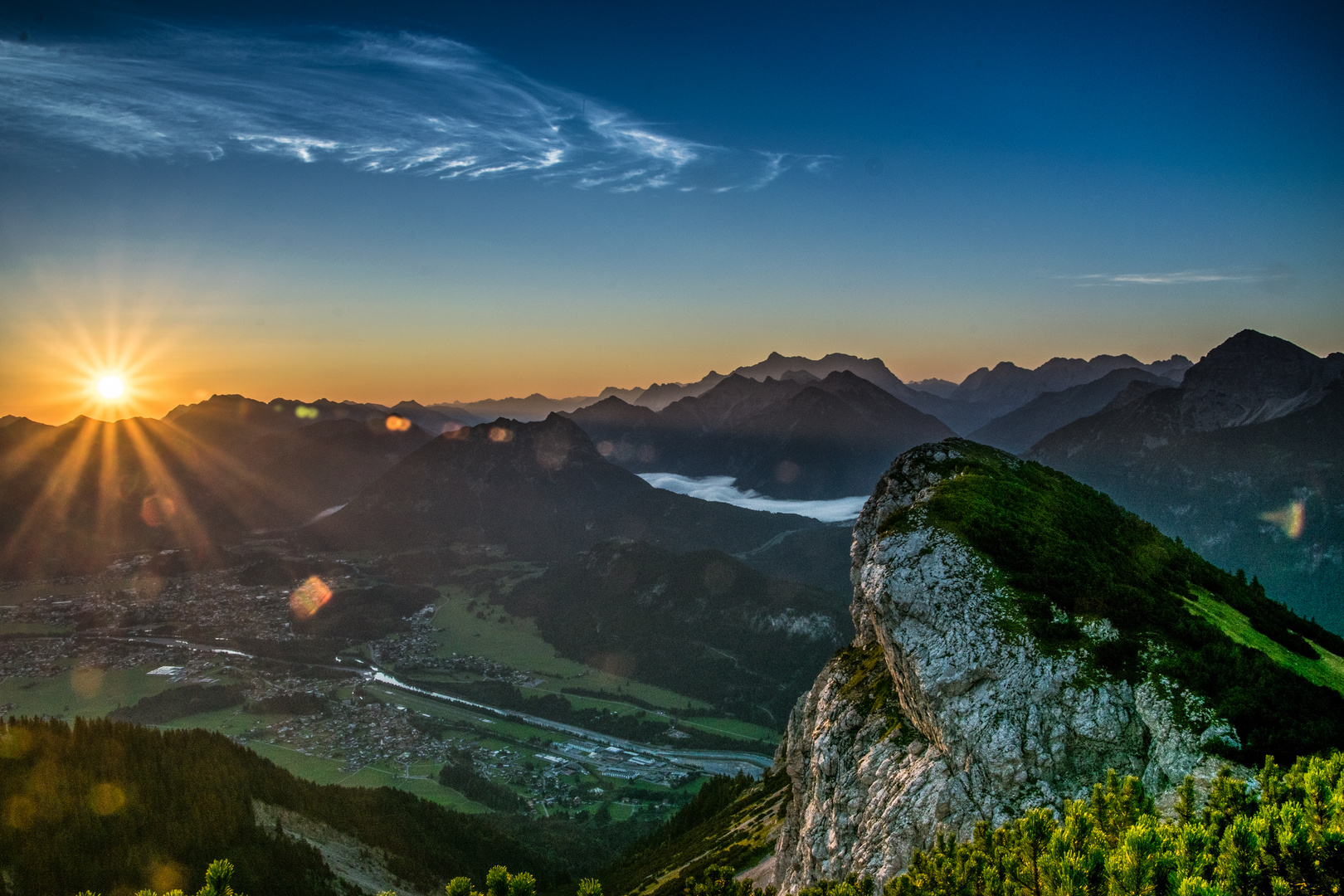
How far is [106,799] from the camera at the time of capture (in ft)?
339

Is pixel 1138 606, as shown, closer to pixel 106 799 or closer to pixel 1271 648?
pixel 1271 648

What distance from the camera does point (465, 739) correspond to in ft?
651

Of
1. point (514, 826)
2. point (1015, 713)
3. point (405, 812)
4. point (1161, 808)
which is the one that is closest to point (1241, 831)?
point (1161, 808)

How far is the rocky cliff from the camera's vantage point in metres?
30.0

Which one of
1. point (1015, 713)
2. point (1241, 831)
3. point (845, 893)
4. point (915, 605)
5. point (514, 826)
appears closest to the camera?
point (1241, 831)

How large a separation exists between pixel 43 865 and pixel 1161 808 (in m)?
129

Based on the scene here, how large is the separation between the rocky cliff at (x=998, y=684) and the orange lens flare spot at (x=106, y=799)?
11056cm

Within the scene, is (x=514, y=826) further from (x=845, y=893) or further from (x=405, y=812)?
(x=845, y=893)

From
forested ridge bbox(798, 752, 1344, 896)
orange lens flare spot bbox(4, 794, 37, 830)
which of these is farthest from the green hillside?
orange lens flare spot bbox(4, 794, 37, 830)

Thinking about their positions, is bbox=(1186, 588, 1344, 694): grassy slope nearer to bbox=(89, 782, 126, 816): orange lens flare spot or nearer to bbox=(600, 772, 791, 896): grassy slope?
bbox=(600, 772, 791, 896): grassy slope

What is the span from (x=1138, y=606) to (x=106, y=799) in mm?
139581

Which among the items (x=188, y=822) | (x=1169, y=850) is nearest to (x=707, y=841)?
(x=188, y=822)

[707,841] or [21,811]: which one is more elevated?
[21,811]

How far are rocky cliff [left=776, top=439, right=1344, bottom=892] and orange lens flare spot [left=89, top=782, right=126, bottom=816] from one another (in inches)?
4353
